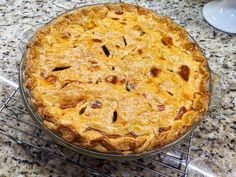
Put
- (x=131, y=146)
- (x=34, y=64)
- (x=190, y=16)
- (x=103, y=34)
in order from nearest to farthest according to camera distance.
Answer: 1. (x=131, y=146)
2. (x=34, y=64)
3. (x=103, y=34)
4. (x=190, y=16)

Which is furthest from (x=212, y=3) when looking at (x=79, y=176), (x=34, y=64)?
(x=79, y=176)

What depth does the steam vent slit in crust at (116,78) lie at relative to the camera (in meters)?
0.80

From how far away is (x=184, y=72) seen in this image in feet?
3.17

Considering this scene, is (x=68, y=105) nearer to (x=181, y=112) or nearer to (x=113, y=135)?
(x=113, y=135)

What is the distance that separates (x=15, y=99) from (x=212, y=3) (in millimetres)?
928

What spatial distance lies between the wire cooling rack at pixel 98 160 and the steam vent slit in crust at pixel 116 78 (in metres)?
0.10

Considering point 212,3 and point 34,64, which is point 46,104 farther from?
point 212,3

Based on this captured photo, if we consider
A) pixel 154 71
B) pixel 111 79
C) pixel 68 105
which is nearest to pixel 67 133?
pixel 68 105

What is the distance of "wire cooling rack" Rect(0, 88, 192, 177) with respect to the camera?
0.85 metres

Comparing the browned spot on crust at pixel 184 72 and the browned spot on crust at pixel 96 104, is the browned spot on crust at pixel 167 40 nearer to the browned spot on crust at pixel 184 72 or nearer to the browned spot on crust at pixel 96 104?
the browned spot on crust at pixel 184 72

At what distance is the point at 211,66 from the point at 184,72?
0.27m

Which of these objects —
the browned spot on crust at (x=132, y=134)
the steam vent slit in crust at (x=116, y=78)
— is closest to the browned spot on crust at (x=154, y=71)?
the steam vent slit in crust at (x=116, y=78)

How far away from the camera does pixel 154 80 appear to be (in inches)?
36.7

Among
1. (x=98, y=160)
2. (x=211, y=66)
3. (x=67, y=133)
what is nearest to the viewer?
(x=67, y=133)
